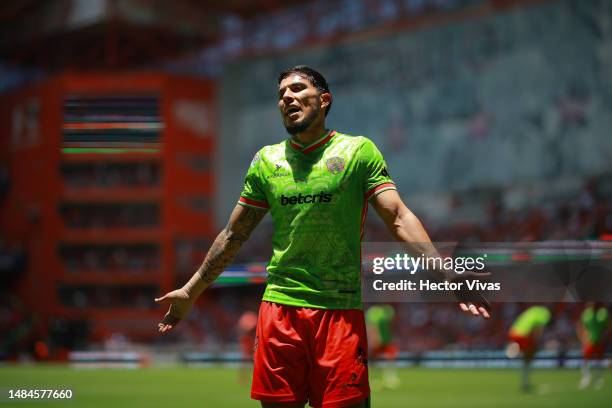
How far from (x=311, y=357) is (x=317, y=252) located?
53 centimetres

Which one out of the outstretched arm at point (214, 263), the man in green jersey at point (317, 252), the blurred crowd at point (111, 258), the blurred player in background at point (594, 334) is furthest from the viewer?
the blurred crowd at point (111, 258)

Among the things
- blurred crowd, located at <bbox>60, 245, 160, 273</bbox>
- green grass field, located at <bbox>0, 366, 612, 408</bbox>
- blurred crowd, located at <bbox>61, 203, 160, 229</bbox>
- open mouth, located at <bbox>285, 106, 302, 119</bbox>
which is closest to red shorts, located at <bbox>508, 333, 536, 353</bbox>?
green grass field, located at <bbox>0, 366, 612, 408</bbox>

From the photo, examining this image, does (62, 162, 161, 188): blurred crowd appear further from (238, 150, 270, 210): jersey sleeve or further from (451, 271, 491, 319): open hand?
(451, 271, 491, 319): open hand

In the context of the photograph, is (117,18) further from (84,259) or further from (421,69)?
(421,69)

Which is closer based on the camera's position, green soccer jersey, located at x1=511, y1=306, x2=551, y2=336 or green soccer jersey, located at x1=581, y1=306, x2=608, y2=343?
green soccer jersey, located at x1=511, y1=306, x2=551, y2=336

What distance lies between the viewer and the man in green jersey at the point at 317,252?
4602 millimetres

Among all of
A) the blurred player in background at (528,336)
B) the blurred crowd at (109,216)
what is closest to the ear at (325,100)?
the blurred player in background at (528,336)

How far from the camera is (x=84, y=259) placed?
4772 cm

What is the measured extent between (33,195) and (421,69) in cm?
2286

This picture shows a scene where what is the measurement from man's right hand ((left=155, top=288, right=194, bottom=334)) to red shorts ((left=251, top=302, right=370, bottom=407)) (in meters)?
0.63

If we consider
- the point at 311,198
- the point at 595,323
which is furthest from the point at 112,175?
the point at 311,198

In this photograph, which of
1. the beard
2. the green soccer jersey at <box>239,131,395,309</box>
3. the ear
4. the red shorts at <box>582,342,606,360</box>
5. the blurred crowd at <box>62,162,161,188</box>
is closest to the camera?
the green soccer jersey at <box>239,131,395,309</box>

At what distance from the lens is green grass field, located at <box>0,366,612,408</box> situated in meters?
14.0

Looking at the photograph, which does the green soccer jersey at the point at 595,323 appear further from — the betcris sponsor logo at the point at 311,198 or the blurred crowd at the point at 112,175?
the blurred crowd at the point at 112,175
